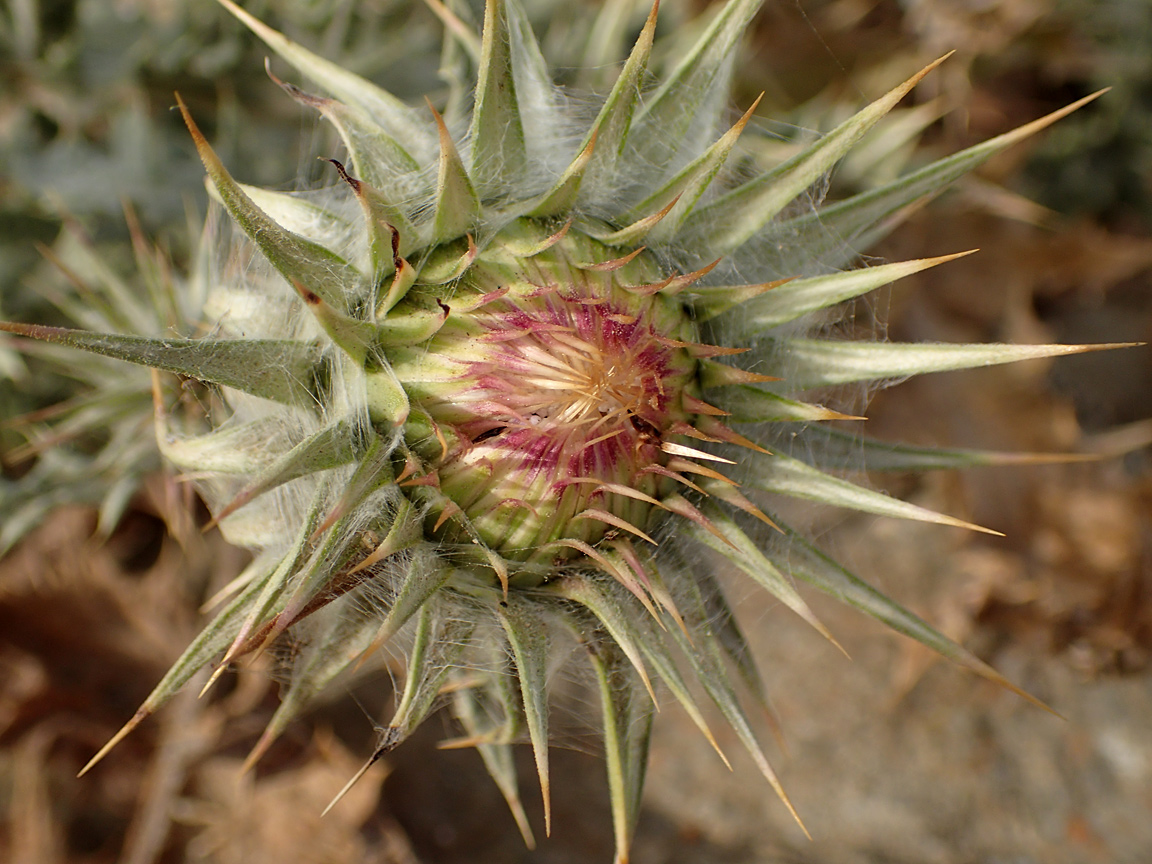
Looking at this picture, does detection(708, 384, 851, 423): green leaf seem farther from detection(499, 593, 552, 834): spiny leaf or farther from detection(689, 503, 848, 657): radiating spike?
detection(499, 593, 552, 834): spiny leaf

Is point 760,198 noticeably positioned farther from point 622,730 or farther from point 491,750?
point 491,750

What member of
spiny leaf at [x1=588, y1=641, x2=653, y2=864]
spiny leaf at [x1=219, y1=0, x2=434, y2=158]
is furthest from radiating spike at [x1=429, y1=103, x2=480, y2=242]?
spiny leaf at [x1=588, y1=641, x2=653, y2=864]

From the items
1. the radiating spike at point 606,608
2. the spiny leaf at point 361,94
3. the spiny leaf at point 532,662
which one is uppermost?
the spiny leaf at point 361,94

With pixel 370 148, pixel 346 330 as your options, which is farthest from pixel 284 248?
pixel 370 148

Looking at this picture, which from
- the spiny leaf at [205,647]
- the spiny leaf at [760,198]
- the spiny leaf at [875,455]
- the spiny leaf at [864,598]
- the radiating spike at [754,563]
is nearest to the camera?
the spiny leaf at [205,647]

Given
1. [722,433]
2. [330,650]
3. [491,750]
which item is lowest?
[491,750]

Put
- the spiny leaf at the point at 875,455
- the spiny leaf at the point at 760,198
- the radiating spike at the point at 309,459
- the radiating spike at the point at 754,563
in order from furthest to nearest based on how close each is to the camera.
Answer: the spiny leaf at the point at 875,455 < the spiny leaf at the point at 760,198 < the radiating spike at the point at 754,563 < the radiating spike at the point at 309,459

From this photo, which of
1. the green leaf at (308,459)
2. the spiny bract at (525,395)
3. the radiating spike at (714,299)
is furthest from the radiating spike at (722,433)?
the green leaf at (308,459)

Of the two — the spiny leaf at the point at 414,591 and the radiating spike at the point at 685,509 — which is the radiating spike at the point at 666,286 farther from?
the spiny leaf at the point at 414,591
